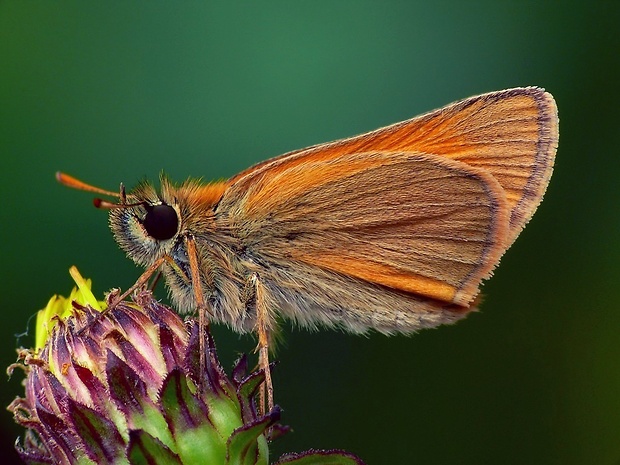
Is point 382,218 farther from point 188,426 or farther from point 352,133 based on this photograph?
point 352,133

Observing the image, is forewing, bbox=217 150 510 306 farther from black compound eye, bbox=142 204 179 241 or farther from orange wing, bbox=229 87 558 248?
black compound eye, bbox=142 204 179 241

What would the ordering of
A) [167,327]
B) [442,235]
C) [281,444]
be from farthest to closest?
[281,444]
[442,235]
[167,327]

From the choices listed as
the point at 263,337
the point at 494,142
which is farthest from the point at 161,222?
the point at 494,142

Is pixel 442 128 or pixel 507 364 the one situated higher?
pixel 442 128

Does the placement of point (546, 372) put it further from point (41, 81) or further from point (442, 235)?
point (41, 81)

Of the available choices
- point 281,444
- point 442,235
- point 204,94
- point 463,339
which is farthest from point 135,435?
point 204,94

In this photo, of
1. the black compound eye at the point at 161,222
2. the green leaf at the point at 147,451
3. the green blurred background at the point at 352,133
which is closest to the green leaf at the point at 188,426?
the green leaf at the point at 147,451

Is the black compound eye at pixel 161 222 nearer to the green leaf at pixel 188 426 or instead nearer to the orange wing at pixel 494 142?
the orange wing at pixel 494 142

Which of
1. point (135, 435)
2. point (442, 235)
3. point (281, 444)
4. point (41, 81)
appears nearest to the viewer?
point (135, 435)
